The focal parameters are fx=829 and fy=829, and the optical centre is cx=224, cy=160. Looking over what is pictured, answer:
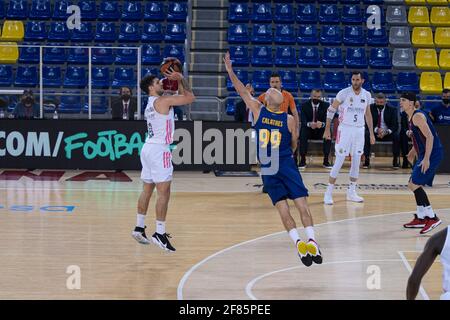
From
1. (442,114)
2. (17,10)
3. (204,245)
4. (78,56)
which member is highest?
(17,10)

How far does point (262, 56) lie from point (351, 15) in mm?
2969

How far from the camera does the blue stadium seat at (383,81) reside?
21516 mm

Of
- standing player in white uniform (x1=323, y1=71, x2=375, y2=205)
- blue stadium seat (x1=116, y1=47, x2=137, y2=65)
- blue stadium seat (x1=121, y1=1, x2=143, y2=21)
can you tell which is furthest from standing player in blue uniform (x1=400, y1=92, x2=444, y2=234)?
blue stadium seat (x1=121, y1=1, x2=143, y2=21)

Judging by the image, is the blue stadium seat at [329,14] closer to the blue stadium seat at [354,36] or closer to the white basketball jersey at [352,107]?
the blue stadium seat at [354,36]

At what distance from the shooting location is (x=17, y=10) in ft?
74.9

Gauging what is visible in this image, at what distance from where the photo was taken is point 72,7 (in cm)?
2256

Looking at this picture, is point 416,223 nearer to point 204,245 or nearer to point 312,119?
point 204,245

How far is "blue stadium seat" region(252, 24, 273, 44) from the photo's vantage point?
22250 millimetres

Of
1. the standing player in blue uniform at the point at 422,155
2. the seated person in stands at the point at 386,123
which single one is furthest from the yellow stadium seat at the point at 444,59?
the standing player in blue uniform at the point at 422,155

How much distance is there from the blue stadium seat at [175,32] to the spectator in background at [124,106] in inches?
166

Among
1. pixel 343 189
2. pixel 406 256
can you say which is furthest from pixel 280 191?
pixel 343 189

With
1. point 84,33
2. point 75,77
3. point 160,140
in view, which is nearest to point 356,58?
point 84,33

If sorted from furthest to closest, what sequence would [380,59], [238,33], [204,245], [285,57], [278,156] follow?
[238,33], [380,59], [285,57], [204,245], [278,156]

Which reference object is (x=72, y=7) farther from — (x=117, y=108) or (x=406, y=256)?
(x=406, y=256)
